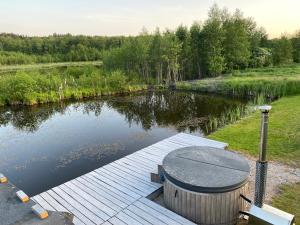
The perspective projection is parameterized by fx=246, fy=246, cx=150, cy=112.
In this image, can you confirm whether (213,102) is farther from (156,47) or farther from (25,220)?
(25,220)

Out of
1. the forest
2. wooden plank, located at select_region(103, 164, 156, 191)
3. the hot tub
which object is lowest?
wooden plank, located at select_region(103, 164, 156, 191)

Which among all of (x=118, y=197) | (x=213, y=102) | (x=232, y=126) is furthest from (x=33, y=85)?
(x=118, y=197)

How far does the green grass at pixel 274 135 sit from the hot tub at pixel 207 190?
294cm

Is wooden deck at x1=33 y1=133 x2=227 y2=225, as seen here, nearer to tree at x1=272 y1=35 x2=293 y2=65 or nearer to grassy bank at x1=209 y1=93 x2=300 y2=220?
grassy bank at x1=209 y1=93 x2=300 y2=220

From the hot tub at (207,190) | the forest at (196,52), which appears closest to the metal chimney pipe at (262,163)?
the hot tub at (207,190)

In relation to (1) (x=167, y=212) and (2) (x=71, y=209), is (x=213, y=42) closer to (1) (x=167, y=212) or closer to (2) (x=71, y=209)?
(1) (x=167, y=212)

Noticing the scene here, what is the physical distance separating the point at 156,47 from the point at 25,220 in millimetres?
18610

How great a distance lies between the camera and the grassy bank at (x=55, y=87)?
15.4m

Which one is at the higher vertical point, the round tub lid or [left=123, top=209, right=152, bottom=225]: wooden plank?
the round tub lid

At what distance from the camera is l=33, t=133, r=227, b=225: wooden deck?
4070 millimetres

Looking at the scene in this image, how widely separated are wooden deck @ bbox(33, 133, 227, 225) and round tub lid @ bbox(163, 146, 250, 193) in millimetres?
596

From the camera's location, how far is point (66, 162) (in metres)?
7.64

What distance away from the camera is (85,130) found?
420 inches

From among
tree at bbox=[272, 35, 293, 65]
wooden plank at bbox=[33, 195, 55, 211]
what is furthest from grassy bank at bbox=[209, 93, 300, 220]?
tree at bbox=[272, 35, 293, 65]
